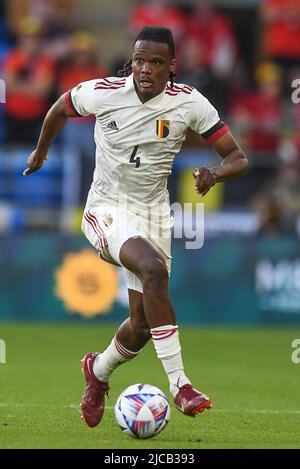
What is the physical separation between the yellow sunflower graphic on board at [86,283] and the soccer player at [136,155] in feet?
23.0

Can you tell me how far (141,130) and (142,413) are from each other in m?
1.88

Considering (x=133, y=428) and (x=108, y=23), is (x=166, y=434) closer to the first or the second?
(x=133, y=428)

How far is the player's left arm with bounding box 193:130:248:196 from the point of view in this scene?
733 centimetres

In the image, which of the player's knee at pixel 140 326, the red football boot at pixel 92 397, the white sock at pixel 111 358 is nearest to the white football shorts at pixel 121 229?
the player's knee at pixel 140 326

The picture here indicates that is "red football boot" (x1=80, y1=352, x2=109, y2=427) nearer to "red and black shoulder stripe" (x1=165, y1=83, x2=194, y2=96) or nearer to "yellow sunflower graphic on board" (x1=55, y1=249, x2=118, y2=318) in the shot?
"red and black shoulder stripe" (x1=165, y1=83, x2=194, y2=96)

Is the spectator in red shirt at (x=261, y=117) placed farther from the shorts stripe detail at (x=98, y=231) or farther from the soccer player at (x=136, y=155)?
the shorts stripe detail at (x=98, y=231)

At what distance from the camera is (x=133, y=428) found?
720 centimetres

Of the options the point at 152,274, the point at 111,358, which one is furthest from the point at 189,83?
the point at 152,274

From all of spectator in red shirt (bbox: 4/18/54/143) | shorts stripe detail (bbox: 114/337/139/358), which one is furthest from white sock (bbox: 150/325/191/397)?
spectator in red shirt (bbox: 4/18/54/143)

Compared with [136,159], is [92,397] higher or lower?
lower

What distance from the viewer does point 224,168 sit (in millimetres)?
7699

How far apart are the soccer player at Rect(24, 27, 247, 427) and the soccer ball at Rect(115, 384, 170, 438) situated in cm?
44

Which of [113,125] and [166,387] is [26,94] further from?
[113,125]

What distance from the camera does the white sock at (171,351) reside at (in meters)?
7.26
